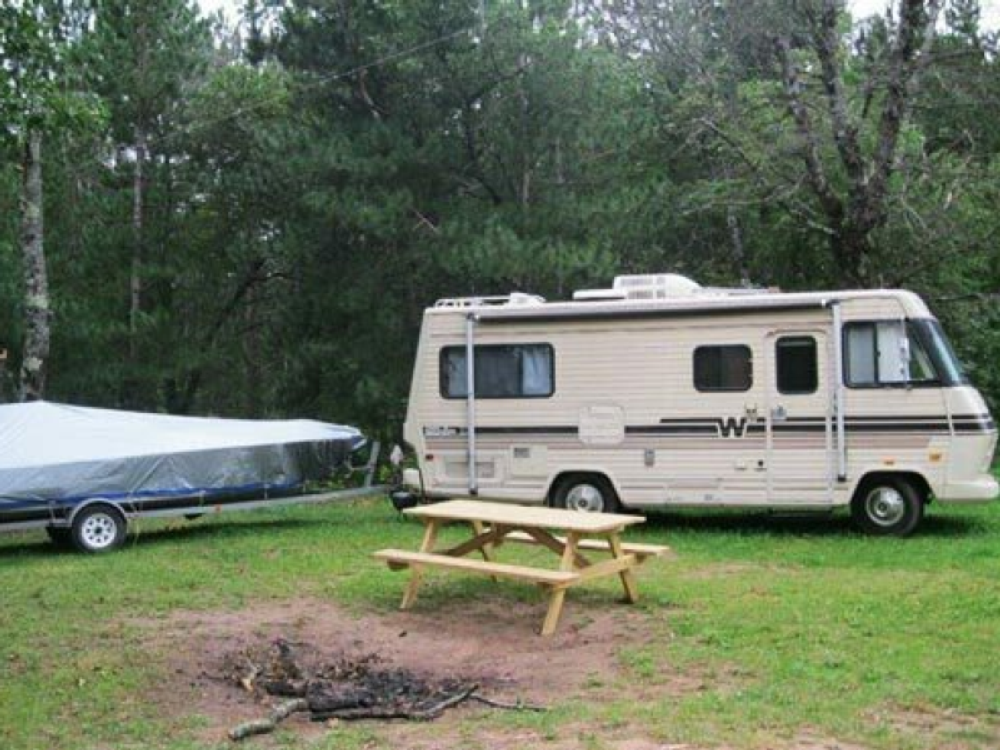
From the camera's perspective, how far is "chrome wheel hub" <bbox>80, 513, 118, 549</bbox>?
12.1 m

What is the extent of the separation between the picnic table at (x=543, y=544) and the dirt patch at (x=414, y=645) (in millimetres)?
261

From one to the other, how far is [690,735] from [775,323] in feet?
24.3

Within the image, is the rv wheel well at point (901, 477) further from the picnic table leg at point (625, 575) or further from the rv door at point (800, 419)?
the picnic table leg at point (625, 575)

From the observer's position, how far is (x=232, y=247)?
866 inches

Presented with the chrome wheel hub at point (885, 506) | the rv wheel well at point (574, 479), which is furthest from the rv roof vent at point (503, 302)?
the chrome wheel hub at point (885, 506)

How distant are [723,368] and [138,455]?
20.3 ft

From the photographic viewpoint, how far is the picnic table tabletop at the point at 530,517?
808cm

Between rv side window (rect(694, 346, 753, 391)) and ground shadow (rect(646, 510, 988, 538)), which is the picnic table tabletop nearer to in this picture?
rv side window (rect(694, 346, 753, 391))

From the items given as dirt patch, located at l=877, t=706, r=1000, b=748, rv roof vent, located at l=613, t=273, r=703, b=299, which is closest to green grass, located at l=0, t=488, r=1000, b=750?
dirt patch, located at l=877, t=706, r=1000, b=748

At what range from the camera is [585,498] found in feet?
42.4

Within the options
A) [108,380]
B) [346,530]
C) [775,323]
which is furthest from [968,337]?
[108,380]

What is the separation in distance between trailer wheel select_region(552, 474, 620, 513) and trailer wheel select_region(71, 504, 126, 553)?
15.2 feet

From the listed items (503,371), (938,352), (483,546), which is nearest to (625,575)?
(483,546)

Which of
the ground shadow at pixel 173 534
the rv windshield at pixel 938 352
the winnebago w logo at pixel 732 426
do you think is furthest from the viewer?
the ground shadow at pixel 173 534
